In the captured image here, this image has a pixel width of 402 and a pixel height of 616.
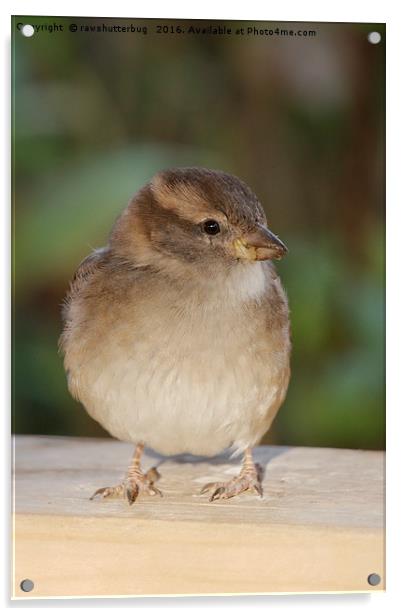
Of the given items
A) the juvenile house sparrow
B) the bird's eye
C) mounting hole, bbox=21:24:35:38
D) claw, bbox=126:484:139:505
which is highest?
mounting hole, bbox=21:24:35:38

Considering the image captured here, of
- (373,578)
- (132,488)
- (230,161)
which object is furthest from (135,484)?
(230,161)

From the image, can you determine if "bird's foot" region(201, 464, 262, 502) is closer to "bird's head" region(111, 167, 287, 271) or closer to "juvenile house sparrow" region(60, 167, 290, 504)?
"juvenile house sparrow" region(60, 167, 290, 504)

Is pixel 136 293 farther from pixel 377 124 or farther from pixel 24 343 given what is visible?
pixel 377 124

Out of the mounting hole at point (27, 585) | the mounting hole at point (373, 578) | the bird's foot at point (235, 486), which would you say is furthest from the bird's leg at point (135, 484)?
the mounting hole at point (373, 578)

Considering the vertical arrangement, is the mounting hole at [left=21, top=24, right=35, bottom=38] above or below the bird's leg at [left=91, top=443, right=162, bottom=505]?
above

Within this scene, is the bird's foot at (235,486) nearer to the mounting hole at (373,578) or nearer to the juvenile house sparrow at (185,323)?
the juvenile house sparrow at (185,323)

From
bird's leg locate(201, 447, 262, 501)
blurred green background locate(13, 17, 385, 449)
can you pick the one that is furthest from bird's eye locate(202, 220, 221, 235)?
bird's leg locate(201, 447, 262, 501)

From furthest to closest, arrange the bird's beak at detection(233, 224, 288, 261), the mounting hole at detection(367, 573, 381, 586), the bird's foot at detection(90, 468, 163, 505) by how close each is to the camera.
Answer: the bird's foot at detection(90, 468, 163, 505) < the mounting hole at detection(367, 573, 381, 586) < the bird's beak at detection(233, 224, 288, 261)

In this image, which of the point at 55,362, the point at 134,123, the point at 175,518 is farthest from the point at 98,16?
the point at 175,518

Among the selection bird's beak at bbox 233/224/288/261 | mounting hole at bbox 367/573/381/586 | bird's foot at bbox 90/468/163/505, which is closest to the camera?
bird's beak at bbox 233/224/288/261
